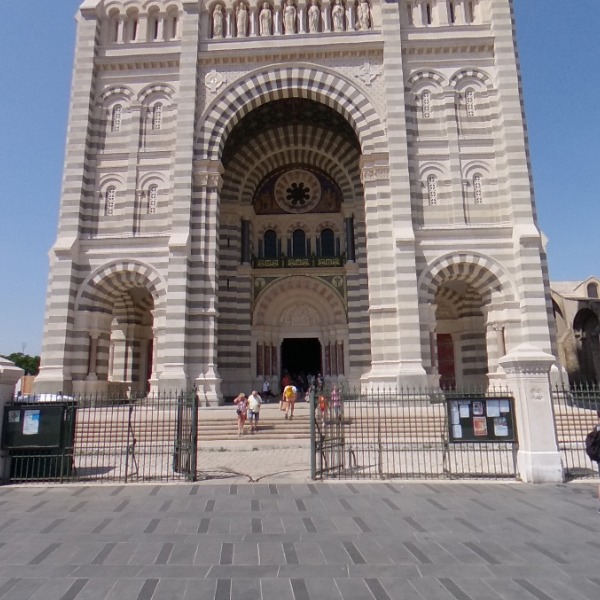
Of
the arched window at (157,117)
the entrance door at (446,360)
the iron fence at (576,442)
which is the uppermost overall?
the arched window at (157,117)

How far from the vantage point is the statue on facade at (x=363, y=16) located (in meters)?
19.7

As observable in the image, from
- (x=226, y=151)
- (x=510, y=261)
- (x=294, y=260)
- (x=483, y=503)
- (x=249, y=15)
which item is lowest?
(x=483, y=503)

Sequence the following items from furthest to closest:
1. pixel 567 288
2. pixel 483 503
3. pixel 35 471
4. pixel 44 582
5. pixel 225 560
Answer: pixel 567 288 → pixel 35 471 → pixel 483 503 → pixel 225 560 → pixel 44 582

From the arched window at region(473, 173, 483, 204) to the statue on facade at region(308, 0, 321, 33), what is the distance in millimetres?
9331

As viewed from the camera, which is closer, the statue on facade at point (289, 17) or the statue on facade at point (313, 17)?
the statue on facade at point (313, 17)

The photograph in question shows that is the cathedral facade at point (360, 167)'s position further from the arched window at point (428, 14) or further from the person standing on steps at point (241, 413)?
the person standing on steps at point (241, 413)

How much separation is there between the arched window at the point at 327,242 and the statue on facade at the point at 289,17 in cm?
956

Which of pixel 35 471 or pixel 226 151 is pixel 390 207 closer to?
pixel 226 151

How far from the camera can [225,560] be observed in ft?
15.6

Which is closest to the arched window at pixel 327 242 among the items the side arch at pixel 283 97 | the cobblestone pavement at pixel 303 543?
the side arch at pixel 283 97

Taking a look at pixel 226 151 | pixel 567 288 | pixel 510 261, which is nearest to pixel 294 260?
pixel 226 151

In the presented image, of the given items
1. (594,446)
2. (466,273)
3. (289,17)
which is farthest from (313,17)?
(594,446)

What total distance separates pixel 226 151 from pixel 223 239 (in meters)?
4.37

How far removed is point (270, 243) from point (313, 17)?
10.8 meters
